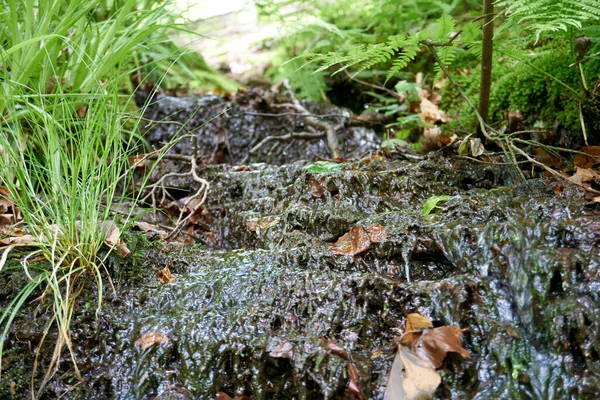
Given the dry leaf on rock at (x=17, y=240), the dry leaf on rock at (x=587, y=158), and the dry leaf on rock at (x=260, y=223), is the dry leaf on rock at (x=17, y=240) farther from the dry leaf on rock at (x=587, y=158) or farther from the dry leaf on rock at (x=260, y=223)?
the dry leaf on rock at (x=587, y=158)

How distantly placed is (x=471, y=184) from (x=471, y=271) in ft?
2.99

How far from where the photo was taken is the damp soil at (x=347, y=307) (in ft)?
5.34

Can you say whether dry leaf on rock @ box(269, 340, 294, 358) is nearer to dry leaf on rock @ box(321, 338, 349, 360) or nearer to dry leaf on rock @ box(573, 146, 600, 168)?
dry leaf on rock @ box(321, 338, 349, 360)

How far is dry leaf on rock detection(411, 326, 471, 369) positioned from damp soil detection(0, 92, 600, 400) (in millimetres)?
56

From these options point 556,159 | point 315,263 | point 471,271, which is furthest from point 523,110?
point 315,263

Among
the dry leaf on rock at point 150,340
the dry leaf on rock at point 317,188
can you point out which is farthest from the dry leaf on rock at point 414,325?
the dry leaf on rock at point 317,188

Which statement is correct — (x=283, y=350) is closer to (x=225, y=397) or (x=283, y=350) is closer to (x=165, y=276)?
(x=225, y=397)

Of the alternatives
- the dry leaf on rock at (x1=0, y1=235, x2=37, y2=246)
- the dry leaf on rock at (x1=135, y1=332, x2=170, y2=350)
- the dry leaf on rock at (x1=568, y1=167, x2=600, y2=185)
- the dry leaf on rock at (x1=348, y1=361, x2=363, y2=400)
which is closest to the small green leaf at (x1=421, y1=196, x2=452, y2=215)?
the dry leaf on rock at (x1=568, y1=167, x2=600, y2=185)

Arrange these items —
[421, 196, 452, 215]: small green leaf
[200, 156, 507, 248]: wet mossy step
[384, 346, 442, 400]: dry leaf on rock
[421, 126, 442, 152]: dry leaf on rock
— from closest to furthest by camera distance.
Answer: [384, 346, 442, 400]: dry leaf on rock
[421, 196, 452, 215]: small green leaf
[200, 156, 507, 248]: wet mossy step
[421, 126, 442, 152]: dry leaf on rock

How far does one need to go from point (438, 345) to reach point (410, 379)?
16 cm

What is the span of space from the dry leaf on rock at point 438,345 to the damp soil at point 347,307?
6cm

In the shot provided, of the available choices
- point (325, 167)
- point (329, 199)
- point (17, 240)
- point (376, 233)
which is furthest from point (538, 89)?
point (17, 240)

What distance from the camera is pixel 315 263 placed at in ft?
6.94

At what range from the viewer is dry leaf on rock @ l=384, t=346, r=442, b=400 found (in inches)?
60.8
